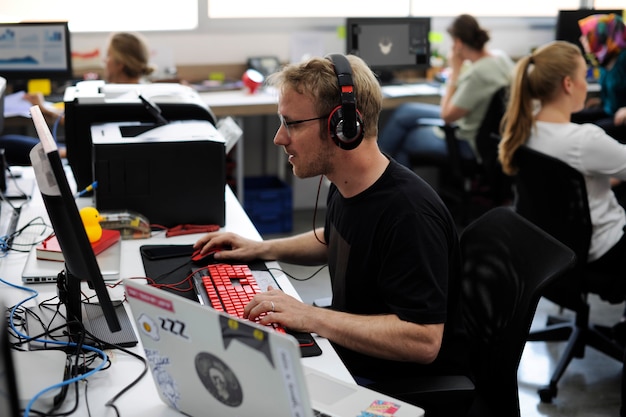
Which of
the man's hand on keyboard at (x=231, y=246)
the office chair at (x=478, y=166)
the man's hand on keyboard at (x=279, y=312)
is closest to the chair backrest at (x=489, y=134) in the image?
the office chair at (x=478, y=166)

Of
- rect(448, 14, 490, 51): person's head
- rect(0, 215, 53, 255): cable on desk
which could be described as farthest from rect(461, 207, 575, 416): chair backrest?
rect(448, 14, 490, 51): person's head

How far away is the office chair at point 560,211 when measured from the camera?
252 cm

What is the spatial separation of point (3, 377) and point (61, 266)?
1032 millimetres

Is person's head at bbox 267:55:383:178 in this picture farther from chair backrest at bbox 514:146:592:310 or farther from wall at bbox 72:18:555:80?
wall at bbox 72:18:555:80

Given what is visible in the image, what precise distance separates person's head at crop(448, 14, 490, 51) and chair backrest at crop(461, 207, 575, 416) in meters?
2.29

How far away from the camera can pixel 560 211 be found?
258 cm

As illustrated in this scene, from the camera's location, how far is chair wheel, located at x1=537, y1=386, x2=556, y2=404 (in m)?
2.65

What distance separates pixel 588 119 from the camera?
4.39 meters

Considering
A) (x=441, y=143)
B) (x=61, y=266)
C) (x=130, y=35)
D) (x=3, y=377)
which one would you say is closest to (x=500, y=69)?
(x=441, y=143)

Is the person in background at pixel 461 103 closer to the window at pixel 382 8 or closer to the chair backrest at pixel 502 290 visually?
the window at pixel 382 8

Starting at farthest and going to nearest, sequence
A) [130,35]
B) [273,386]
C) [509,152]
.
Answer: [130,35]
[509,152]
[273,386]

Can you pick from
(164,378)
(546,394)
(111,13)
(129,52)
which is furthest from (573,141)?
(111,13)

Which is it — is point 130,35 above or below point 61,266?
above

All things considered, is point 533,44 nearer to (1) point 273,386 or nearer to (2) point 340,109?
(2) point 340,109
